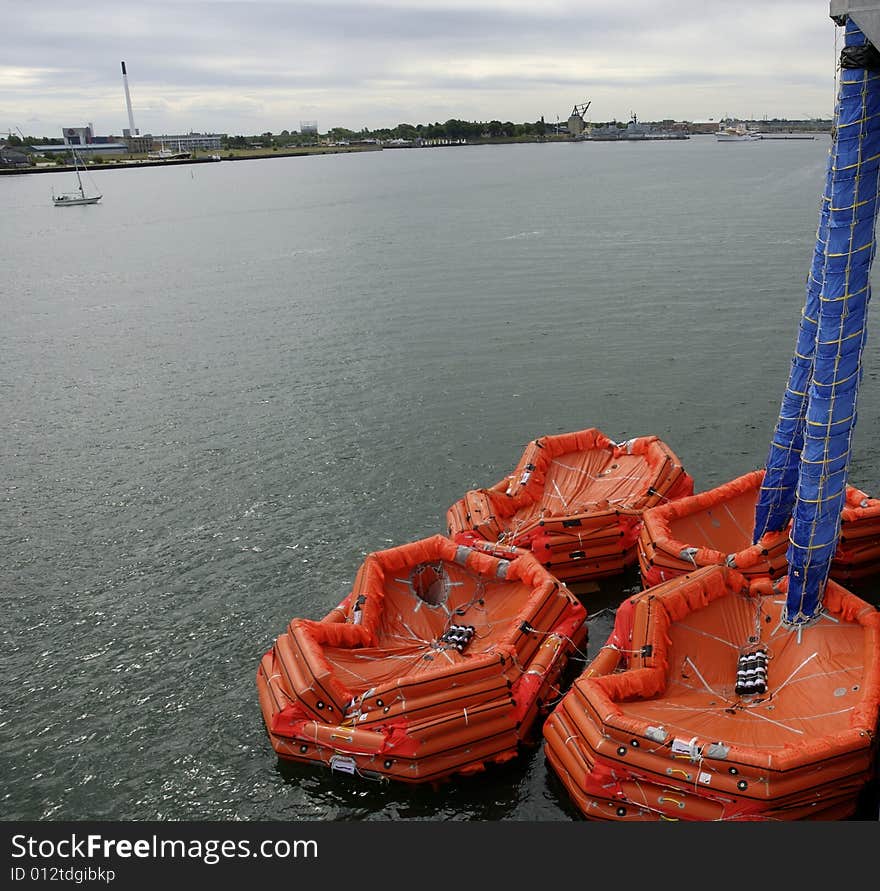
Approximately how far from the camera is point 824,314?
1512cm

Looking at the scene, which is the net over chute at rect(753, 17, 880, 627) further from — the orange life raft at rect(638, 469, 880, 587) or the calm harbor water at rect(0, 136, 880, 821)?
the calm harbor water at rect(0, 136, 880, 821)

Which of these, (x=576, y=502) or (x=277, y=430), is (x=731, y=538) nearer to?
(x=576, y=502)

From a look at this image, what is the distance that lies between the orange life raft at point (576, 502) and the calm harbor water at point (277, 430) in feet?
3.98

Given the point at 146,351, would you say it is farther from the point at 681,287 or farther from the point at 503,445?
the point at 681,287

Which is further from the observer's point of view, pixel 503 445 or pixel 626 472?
pixel 503 445

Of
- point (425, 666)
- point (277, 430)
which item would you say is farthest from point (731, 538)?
point (277, 430)

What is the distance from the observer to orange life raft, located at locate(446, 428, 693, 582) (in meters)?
20.2

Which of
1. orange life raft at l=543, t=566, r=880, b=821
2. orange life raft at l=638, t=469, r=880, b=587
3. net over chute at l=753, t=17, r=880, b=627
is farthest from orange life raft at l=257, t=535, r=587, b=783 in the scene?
net over chute at l=753, t=17, r=880, b=627

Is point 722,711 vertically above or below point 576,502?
below

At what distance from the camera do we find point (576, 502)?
22188 millimetres

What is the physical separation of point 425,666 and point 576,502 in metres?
7.55

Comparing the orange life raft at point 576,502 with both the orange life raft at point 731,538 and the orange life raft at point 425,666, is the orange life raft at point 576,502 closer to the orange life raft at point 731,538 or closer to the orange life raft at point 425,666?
the orange life raft at point 731,538

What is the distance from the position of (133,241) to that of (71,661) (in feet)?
250

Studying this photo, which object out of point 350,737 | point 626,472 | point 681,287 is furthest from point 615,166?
point 350,737
